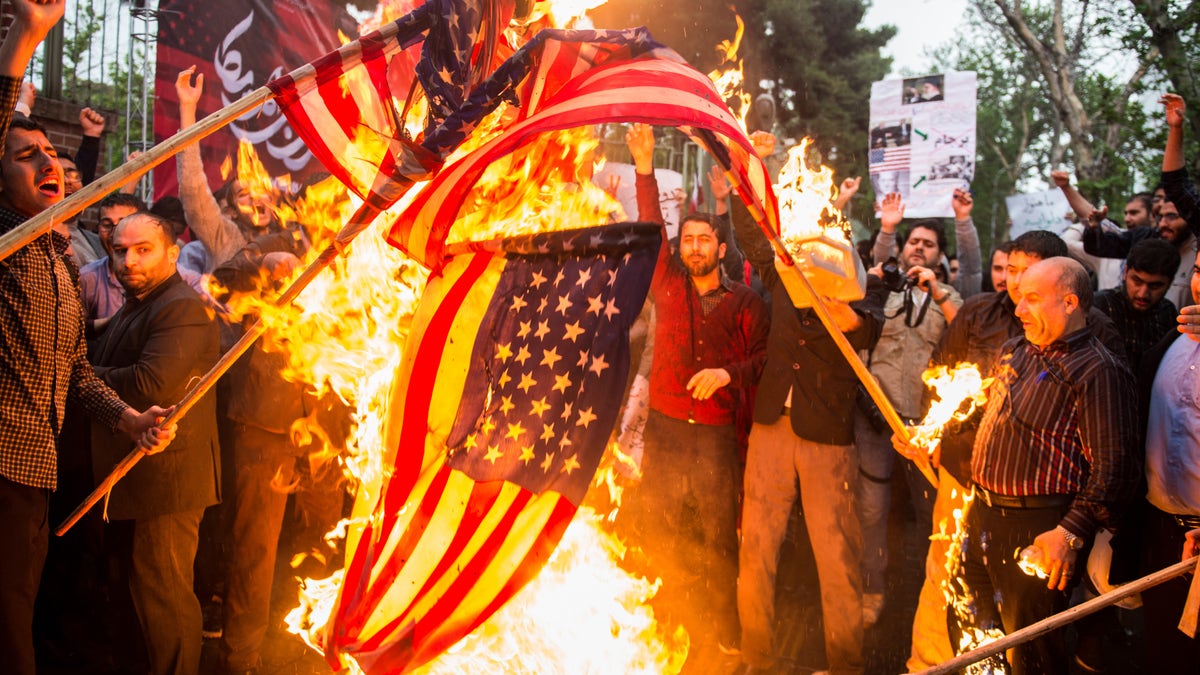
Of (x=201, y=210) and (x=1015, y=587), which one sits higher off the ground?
(x=201, y=210)

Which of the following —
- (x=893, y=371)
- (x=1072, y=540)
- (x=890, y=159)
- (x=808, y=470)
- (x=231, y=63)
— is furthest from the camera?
Result: (x=890, y=159)

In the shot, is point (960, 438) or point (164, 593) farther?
point (960, 438)

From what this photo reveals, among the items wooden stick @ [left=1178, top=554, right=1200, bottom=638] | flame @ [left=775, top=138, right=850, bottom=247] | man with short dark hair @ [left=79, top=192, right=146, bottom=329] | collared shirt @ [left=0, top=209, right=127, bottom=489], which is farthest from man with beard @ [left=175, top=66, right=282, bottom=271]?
wooden stick @ [left=1178, top=554, right=1200, bottom=638]

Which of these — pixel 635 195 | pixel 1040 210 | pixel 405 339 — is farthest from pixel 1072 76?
pixel 405 339

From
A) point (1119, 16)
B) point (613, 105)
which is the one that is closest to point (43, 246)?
point (613, 105)

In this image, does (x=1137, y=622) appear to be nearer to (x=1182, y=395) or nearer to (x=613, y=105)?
(x=1182, y=395)

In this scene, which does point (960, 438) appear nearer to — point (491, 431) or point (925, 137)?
point (491, 431)

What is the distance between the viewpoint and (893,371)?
243 inches

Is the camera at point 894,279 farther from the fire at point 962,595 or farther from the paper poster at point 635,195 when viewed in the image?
the paper poster at point 635,195

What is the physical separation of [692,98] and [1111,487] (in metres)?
2.47

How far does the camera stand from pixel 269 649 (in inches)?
206

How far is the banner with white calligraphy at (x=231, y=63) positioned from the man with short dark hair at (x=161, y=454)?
4.47 meters

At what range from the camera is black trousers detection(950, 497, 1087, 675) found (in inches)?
162

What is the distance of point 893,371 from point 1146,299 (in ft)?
Result: 5.17
